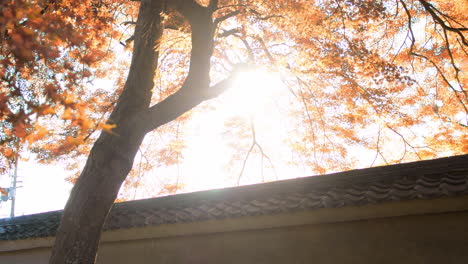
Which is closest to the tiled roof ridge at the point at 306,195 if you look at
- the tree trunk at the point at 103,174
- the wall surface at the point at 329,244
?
the wall surface at the point at 329,244

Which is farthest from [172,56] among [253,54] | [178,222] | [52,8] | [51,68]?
[178,222]

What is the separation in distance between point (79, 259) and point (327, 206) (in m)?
2.70

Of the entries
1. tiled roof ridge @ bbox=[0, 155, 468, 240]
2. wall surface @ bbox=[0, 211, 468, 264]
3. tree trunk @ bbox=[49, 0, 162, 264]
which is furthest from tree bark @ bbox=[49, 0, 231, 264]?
wall surface @ bbox=[0, 211, 468, 264]

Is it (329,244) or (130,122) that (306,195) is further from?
(130,122)

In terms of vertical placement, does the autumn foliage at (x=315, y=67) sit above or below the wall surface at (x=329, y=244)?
above

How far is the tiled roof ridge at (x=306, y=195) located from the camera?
160 inches

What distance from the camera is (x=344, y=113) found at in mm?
10141

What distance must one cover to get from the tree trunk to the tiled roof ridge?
1.36 meters

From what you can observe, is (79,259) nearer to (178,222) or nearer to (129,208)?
(178,222)

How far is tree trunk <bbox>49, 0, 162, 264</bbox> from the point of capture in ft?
12.4

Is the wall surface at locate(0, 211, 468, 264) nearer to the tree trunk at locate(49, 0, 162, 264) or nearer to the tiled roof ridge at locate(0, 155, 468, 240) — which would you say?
the tiled roof ridge at locate(0, 155, 468, 240)

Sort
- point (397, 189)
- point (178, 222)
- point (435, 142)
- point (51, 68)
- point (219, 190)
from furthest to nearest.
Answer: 1. point (435, 142)
2. point (51, 68)
3. point (219, 190)
4. point (178, 222)
5. point (397, 189)

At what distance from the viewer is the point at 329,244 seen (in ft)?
15.3

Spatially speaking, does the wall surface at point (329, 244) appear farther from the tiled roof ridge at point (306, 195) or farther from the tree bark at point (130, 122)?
the tree bark at point (130, 122)
